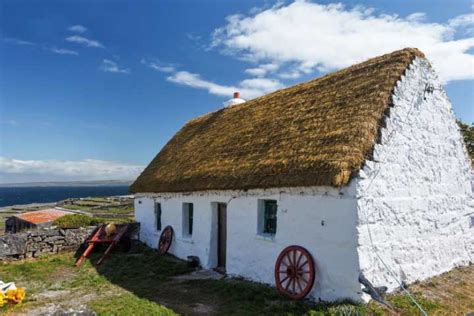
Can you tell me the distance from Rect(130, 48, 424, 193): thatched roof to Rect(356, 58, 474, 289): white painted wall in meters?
0.37

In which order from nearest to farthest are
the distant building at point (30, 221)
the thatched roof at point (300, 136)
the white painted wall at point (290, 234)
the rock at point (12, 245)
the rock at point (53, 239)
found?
the white painted wall at point (290, 234), the thatched roof at point (300, 136), the rock at point (12, 245), the rock at point (53, 239), the distant building at point (30, 221)

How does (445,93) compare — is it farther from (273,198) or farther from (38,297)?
(38,297)

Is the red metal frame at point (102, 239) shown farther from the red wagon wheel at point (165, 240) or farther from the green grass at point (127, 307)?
the green grass at point (127, 307)

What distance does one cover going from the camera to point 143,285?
34.1 feet

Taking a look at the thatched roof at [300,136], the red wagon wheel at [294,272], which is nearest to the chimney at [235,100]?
the thatched roof at [300,136]

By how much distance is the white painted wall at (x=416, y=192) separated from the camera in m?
7.69

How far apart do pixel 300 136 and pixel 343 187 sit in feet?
7.22

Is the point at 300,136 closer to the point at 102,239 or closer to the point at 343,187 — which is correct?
the point at 343,187

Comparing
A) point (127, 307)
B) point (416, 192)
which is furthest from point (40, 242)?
point (416, 192)

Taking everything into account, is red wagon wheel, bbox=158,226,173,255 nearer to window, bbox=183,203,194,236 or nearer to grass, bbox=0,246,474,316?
window, bbox=183,203,194,236

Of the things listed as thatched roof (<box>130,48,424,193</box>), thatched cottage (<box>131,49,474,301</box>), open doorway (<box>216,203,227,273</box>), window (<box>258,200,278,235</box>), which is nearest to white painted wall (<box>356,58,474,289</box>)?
thatched cottage (<box>131,49,474,301</box>)

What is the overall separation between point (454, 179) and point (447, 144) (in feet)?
3.24

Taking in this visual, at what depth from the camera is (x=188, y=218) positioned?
13438mm

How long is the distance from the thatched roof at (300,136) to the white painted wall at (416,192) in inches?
14.7
